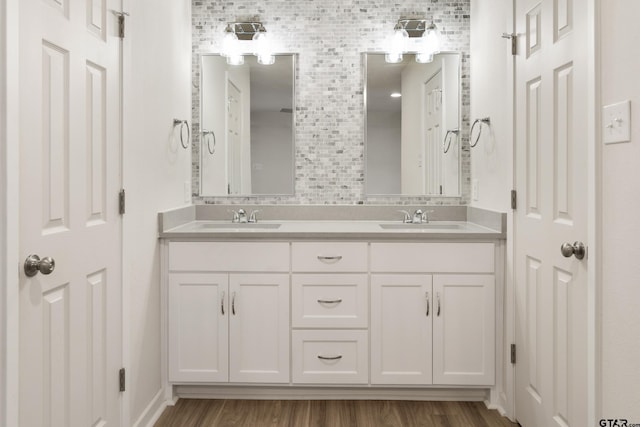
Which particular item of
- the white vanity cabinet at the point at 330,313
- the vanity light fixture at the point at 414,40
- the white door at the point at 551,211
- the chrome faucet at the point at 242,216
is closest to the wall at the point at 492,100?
the white door at the point at 551,211

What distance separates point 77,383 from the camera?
5.50ft

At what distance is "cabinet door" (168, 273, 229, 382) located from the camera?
8.19 ft

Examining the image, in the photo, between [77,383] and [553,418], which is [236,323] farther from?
[553,418]

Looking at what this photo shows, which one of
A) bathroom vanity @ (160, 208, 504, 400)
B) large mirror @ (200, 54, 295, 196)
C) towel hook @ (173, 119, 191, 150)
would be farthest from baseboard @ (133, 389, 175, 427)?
towel hook @ (173, 119, 191, 150)

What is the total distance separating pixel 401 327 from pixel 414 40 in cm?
177

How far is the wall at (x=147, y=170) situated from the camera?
207 centimetres

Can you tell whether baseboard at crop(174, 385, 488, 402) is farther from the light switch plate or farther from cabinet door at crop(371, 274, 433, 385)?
the light switch plate

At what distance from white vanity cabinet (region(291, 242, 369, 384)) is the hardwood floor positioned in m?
0.13

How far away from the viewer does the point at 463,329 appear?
246 cm

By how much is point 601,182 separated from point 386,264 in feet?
3.85

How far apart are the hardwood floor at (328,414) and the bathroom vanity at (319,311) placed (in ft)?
0.36

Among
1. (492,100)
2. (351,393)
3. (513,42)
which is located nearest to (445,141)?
(492,100)

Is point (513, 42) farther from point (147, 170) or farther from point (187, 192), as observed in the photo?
point (187, 192)

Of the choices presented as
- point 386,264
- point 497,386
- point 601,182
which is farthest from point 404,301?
point 601,182
